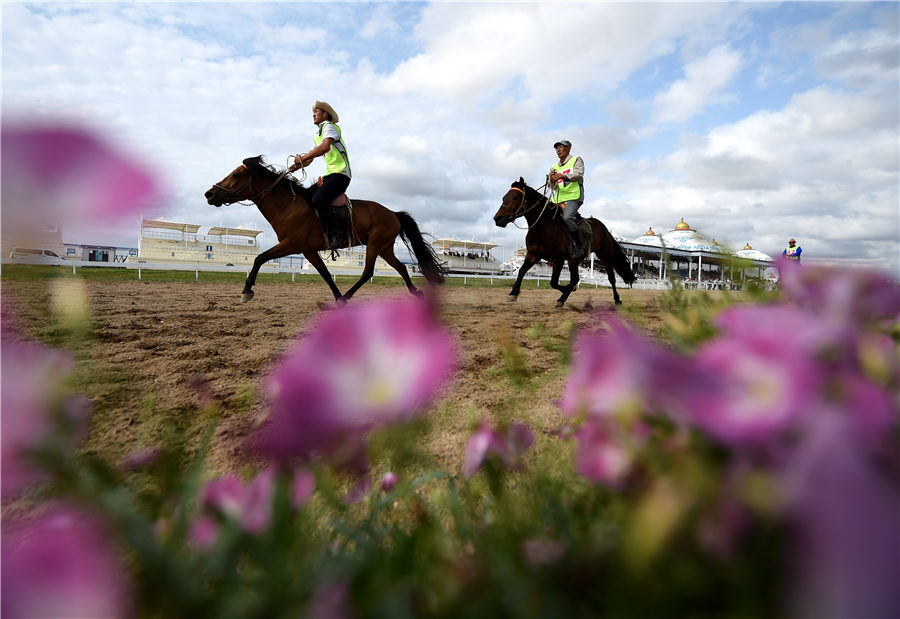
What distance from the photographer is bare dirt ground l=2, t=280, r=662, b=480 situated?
110 cm

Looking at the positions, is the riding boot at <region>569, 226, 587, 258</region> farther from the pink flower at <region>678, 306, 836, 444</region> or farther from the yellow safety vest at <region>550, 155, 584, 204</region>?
the pink flower at <region>678, 306, 836, 444</region>

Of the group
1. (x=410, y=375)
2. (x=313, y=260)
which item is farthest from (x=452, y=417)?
(x=313, y=260)

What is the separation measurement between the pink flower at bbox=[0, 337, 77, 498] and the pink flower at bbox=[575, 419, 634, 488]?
1.26ft

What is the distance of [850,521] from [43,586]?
387mm

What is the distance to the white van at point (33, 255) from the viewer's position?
1.16ft

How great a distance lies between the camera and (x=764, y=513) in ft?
0.81

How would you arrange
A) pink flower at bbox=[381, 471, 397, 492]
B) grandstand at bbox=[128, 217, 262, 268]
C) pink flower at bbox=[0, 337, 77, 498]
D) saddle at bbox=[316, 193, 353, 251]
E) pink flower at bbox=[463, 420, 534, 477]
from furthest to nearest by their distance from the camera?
grandstand at bbox=[128, 217, 262, 268], saddle at bbox=[316, 193, 353, 251], pink flower at bbox=[381, 471, 397, 492], pink flower at bbox=[463, 420, 534, 477], pink flower at bbox=[0, 337, 77, 498]

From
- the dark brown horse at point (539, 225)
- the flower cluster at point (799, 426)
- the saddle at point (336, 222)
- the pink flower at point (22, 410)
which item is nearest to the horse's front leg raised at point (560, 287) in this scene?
the dark brown horse at point (539, 225)

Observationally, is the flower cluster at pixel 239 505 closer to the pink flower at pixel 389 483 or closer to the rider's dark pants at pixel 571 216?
the pink flower at pixel 389 483

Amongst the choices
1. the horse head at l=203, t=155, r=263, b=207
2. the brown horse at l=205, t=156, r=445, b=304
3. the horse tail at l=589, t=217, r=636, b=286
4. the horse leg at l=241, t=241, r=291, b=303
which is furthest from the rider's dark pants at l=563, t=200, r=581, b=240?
the horse head at l=203, t=155, r=263, b=207

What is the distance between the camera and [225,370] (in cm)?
271

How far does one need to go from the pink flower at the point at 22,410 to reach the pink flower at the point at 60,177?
9cm

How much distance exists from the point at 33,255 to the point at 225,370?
2.52 meters

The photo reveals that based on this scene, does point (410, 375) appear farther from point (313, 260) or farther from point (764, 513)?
point (313, 260)
